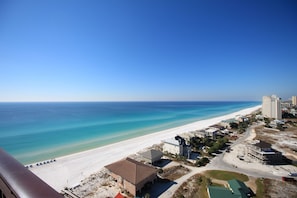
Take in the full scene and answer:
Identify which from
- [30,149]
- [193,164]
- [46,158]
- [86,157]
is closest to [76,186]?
[86,157]

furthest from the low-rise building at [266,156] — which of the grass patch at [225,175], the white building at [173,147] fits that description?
the white building at [173,147]

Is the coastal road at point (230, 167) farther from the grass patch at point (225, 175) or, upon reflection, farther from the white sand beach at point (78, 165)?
the white sand beach at point (78, 165)

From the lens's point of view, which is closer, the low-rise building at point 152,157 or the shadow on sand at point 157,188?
→ the shadow on sand at point 157,188

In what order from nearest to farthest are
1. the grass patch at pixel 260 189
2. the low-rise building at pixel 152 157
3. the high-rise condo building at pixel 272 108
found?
the grass patch at pixel 260 189 < the low-rise building at pixel 152 157 < the high-rise condo building at pixel 272 108

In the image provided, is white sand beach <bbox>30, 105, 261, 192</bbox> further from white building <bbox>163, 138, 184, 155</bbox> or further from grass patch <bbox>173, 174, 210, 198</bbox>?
grass patch <bbox>173, 174, 210, 198</bbox>

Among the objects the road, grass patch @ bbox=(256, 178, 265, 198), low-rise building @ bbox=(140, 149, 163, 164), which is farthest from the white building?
grass patch @ bbox=(256, 178, 265, 198)

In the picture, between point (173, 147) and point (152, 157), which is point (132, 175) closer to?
point (152, 157)
